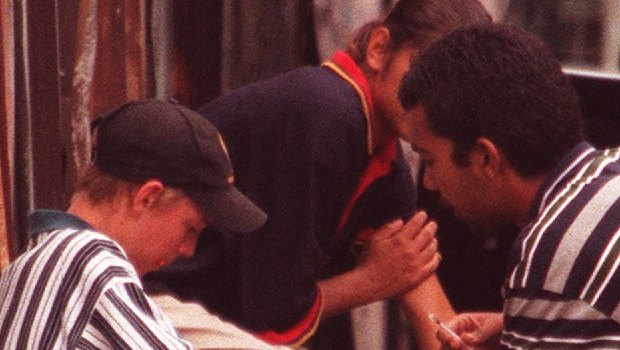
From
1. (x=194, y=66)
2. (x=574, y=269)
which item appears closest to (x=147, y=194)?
(x=574, y=269)

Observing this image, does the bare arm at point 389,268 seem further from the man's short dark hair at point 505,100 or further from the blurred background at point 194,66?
the man's short dark hair at point 505,100

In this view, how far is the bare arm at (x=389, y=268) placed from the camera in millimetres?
3707

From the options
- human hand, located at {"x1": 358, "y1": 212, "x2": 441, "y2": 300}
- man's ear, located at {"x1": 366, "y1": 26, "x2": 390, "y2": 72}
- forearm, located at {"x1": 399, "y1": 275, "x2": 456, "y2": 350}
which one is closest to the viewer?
man's ear, located at {"x1": 366, "y1": 26, "x2": 390, "y2": 72}

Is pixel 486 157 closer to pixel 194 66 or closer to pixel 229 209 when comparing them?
pixel 229 209

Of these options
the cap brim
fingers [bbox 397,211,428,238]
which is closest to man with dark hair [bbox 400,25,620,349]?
the cap brim

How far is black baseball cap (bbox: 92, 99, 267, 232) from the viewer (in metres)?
2.90

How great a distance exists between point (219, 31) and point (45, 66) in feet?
2.38

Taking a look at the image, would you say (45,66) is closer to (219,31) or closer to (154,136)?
(219,31)

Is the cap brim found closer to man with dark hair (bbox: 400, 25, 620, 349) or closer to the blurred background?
man with dark hair (bbox: 400, 25, 620, 349)

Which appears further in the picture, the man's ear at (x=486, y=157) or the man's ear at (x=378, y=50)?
the man's ear at (x=378, y=50)

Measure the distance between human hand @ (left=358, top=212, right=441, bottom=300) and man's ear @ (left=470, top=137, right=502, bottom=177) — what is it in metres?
0.89

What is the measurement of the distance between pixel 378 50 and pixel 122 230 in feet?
3.04

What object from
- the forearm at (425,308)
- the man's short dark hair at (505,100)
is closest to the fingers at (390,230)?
the forearm at (425,308)

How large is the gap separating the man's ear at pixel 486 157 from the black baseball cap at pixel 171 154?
47 cm
